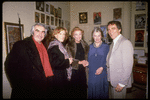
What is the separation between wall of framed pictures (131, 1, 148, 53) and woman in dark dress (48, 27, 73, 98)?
3.81m

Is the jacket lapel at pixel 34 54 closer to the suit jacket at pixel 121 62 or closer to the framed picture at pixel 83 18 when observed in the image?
the suit jacket at pixel 121 62

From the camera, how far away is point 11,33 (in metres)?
1.68

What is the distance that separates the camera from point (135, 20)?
396cm

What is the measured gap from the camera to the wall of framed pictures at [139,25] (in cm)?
380

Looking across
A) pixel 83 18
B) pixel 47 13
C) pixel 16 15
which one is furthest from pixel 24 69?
pixel 83 18

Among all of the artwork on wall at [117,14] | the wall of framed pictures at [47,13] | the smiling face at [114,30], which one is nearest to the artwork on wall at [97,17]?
the artwork on wall at [117,14]

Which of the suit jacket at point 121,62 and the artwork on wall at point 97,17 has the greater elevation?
the artwork on wall at point 97,17

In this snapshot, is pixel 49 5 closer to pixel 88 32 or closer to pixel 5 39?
pixel 5 39

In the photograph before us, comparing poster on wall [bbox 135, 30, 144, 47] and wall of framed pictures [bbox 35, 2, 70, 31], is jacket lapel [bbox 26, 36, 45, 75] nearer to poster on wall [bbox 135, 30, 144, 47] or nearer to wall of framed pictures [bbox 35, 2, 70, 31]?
wall of framed pictures [bbox 35, 2, 70, 31]

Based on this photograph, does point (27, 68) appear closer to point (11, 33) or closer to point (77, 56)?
point (11, 33)

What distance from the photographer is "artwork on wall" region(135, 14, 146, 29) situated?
3832mm

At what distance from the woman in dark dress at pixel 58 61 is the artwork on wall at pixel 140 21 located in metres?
3.90

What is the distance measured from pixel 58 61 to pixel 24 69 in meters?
0.57

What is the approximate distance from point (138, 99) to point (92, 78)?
1781 mm
